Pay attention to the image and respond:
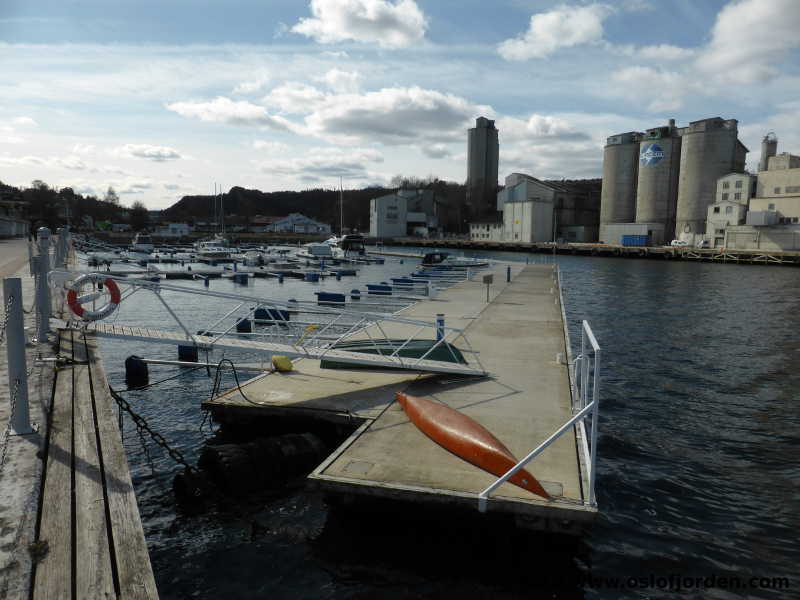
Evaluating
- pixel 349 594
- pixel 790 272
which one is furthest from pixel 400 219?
pixel 349 594

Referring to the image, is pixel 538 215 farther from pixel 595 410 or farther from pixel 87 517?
pixel 87 517

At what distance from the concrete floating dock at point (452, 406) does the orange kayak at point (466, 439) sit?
14 cm

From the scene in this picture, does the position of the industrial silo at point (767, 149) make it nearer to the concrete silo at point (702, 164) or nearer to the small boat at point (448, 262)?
the concrete silo at point (702, 164)

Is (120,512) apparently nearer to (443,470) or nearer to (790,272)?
(443,470)

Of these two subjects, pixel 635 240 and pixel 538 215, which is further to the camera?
pixel 538 215

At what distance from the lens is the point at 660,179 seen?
345ft

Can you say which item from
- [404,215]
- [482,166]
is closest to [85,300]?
[404,215]

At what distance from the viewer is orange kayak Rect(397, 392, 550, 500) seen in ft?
27.8

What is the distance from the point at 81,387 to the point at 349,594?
18.1ft

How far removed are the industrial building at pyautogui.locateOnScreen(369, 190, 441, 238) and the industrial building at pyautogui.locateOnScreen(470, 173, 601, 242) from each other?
16.8 m

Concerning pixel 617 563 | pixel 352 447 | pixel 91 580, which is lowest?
pixel 617 563

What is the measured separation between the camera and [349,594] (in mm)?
8180

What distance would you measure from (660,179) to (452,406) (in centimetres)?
10901

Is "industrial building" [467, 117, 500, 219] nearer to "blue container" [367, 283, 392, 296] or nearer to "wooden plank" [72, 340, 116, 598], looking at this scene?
"blue container" [367, 283, 392, 296]
